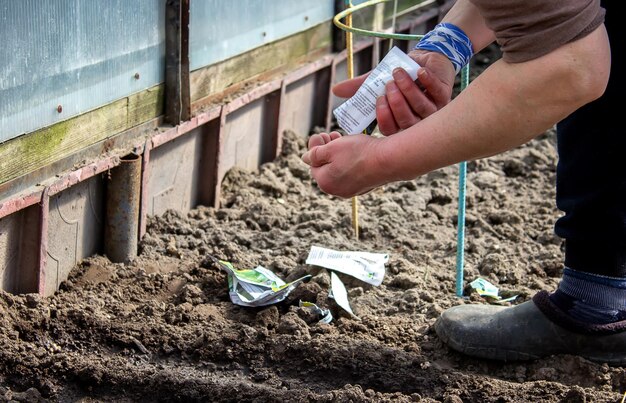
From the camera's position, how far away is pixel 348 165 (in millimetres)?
2459

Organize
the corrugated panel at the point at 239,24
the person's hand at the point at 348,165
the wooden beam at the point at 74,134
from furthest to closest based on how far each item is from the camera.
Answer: the corrugated panel at the point at 239,24, the wooden beam at the point at 74,134, the person's hand at the point at 348,165

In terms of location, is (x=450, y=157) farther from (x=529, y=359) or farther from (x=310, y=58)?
(x=310, y=58)

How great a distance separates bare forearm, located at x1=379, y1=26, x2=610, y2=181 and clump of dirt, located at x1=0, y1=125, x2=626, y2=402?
84 centimetres

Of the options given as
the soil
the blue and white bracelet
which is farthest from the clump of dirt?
the blue and white bracelet

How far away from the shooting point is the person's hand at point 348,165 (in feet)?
A: 7.92

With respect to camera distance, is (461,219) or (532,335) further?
(461,219)

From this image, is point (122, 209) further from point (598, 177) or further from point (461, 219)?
point (598, 177)

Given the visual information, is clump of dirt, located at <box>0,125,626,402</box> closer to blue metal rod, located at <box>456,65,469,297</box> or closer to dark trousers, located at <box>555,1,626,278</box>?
blue metal rod, located at <box>456,65,469,297</box>

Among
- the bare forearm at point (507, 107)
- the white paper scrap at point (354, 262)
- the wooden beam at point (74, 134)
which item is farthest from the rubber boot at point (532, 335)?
the wooden beam at point (74, 134)

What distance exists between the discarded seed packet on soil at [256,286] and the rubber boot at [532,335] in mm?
582

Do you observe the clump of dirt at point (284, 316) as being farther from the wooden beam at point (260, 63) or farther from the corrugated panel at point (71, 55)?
the corrugated panel at point (71, 55)

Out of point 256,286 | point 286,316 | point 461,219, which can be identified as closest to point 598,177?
point 461,219

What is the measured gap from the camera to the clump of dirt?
2.94m

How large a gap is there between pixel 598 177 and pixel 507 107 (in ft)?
2.79
